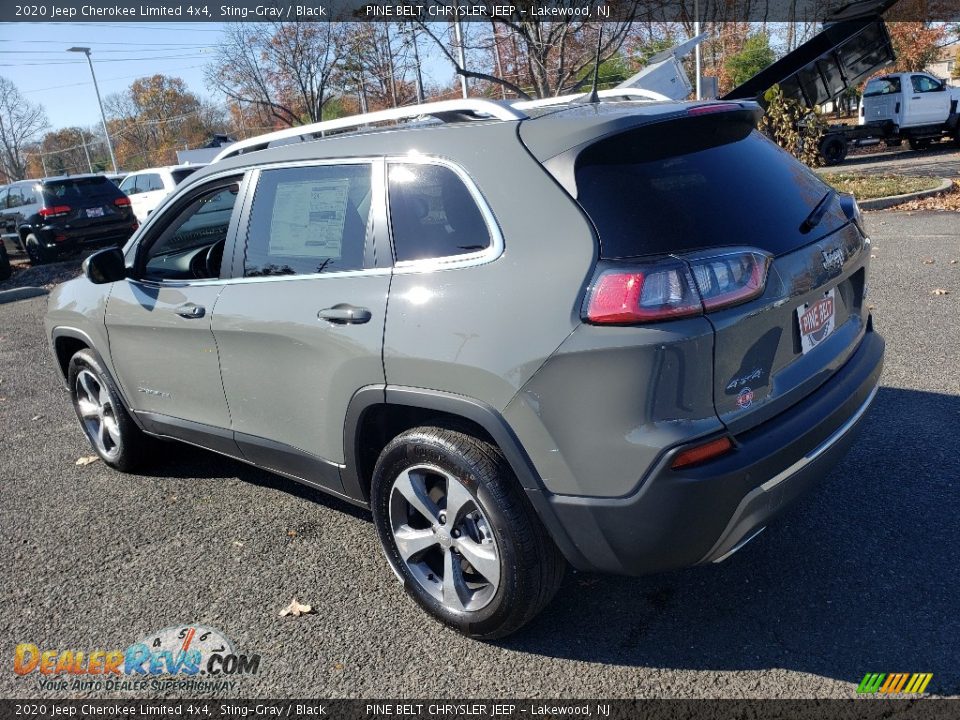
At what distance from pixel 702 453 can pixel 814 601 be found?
1.03 metres

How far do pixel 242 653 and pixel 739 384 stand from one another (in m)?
2.06

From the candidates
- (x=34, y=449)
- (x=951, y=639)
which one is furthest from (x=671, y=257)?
(x=34, y=449)

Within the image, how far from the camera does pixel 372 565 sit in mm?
3512

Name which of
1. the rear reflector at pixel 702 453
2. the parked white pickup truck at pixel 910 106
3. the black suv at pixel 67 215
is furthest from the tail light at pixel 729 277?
the parked white pickup truck at pixel 910 106

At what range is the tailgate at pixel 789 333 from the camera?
2.39 metres

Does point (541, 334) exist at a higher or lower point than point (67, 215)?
higher

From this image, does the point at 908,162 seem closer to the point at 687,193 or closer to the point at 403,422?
the point at 687,193

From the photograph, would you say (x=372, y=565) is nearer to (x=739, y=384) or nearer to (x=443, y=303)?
(x=443, y=303)

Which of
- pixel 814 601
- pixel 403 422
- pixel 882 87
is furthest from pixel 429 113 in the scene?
pixel 882 87

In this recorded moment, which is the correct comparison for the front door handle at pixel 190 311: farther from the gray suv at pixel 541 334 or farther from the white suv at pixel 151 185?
the white suv at pixel 151 185

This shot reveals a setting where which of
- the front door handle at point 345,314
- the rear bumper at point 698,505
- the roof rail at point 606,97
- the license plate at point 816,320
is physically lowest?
the rear bumper at point 698,505

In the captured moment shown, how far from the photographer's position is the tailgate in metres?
2.39

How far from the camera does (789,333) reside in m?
2.59

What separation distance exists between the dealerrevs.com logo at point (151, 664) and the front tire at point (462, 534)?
0.70m
